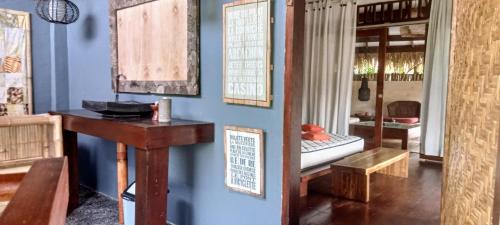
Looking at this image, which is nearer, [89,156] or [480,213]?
[480,213]

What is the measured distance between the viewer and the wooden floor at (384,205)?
2.75m

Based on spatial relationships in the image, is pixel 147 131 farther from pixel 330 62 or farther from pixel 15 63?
pixel 330 62

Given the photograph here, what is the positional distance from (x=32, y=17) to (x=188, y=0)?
2155mm

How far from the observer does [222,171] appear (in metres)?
2.33

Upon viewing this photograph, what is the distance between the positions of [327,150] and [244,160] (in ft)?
4.79

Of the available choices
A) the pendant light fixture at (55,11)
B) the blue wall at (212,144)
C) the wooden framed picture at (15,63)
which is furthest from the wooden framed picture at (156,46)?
the wooden framed picture at (15,63)

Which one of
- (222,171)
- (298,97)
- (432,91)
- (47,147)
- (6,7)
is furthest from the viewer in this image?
(432,91)

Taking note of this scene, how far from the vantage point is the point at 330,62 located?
5.30 metres

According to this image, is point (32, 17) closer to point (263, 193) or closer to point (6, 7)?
point (6, 7)

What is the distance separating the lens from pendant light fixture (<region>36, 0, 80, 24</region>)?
295 cm

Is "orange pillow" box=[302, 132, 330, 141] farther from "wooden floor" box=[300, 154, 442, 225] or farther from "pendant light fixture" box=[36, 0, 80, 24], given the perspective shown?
"pendant light fixture" box=[36, 0, 80, 24]

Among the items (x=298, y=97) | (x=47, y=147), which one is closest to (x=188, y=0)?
(x=298, y=97)

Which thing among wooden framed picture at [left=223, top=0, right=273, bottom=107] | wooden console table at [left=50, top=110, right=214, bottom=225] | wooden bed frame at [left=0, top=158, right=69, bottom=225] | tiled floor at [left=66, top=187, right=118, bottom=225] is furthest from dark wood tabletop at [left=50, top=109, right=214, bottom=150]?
wooden bed frame at [left=0, top=158, right=69, bottom=225]

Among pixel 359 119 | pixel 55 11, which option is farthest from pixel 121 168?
pixel 359 119
